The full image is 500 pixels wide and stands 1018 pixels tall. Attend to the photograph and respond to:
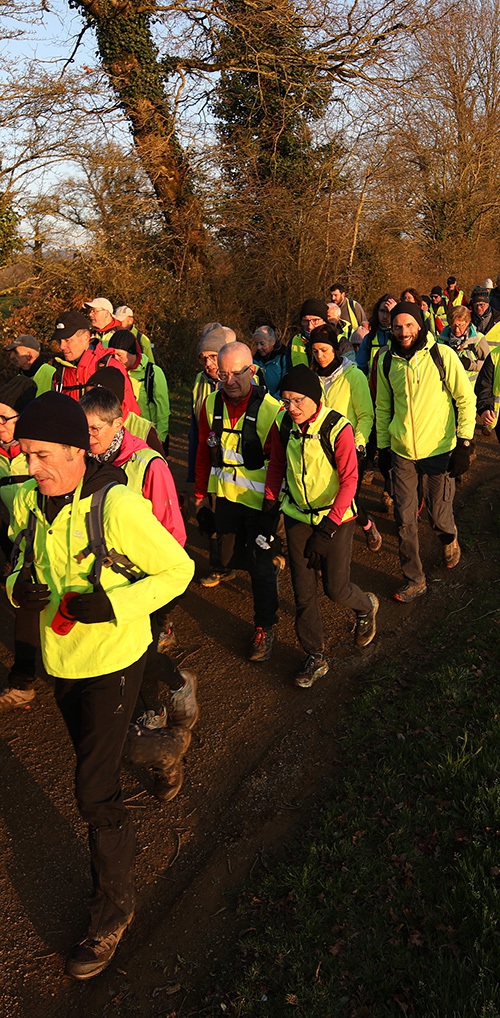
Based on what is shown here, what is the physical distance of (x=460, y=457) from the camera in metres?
6.15

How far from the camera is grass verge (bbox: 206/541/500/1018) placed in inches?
116

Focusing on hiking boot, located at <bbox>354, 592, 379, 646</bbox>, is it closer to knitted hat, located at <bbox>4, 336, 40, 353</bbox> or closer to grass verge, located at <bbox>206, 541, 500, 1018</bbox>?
grass verge, located at <bbox>206, 541, 500, 1018</bbox>

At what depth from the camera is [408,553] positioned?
626 centimetres

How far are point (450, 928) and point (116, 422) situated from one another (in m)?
3.04

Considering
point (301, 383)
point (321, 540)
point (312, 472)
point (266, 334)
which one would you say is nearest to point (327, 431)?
point (312, 472)

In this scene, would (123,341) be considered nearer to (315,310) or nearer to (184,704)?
(315,310)

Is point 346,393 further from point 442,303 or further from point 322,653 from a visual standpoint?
point 442,303

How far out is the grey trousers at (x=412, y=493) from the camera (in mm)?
6219

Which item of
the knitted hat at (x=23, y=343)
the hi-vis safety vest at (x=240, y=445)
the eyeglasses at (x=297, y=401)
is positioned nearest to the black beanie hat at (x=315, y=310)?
the hi-vis safety vest at (x=240, y=445)

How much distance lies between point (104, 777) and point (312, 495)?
2477 millimetres

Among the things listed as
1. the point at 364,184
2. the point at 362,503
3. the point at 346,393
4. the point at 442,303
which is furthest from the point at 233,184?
the point at 346,393

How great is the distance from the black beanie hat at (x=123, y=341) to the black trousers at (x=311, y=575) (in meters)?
3.06

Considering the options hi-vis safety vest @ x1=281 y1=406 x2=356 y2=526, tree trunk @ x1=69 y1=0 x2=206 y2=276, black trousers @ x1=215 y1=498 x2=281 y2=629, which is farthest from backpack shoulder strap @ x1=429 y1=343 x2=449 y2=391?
tree trunk @ x1=69 y1=0 x2=206 y2=276

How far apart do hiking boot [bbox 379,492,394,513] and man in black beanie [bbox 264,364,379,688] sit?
3212mm
